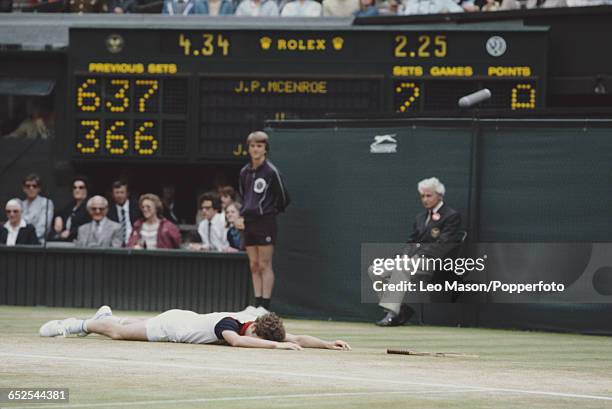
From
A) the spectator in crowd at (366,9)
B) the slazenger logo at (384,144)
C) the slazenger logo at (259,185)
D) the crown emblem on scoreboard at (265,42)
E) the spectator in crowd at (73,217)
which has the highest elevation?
the spectator in crowd at (366,9)

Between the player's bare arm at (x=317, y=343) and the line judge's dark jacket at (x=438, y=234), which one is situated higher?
the line judge's dark jacket at (x=438, y=234)

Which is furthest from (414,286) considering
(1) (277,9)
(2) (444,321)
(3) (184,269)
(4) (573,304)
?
(1) (277,9)

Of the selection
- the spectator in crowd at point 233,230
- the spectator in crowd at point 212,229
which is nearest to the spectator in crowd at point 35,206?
the spectator in crowd at point 212,229

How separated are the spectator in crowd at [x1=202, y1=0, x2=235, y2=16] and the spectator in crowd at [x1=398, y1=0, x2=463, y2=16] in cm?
245

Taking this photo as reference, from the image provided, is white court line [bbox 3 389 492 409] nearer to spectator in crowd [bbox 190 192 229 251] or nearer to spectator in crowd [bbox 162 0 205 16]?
spectator in crowd [bbox 190 192 229 251]

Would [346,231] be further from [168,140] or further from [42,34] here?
[42,34]

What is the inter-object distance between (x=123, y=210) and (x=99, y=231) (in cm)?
65

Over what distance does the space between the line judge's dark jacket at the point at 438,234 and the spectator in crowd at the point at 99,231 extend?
4.40 m

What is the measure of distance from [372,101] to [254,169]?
3200mm

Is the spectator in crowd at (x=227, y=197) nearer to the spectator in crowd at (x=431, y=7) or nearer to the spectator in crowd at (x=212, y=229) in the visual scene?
the spectator in crowd at (x=212, y=229)

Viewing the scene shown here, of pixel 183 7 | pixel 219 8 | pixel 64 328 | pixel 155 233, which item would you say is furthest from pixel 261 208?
pixel 183 7

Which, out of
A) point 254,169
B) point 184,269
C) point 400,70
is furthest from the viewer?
point 400,70

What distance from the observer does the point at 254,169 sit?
50.4ft

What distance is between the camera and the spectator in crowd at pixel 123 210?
59.1 feet
